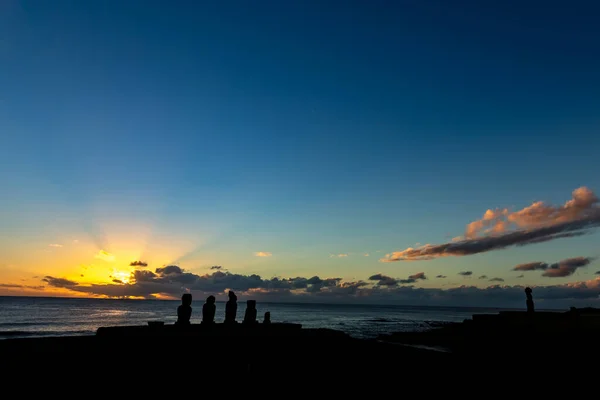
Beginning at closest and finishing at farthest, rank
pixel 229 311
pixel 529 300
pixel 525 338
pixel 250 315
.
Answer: pixel 525 338 → pixel 229 311 → pixel 250 315 → pixel 529 300

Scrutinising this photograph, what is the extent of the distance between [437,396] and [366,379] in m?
3.20

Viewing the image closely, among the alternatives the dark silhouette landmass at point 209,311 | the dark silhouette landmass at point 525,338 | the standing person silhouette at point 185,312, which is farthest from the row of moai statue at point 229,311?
the dark silhouette landmass at point 525,338

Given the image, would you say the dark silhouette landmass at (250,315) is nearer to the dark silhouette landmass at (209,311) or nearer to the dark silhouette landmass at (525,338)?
the dark silhouette landmass at (209,311)

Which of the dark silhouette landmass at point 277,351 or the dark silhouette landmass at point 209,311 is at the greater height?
the dark silhouette landmass at point 209,311

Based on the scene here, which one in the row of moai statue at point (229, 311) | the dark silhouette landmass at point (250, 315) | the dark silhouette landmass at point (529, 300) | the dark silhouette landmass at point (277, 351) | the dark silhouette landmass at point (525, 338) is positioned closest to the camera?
the dark silhouette landmass at point (277, 351)

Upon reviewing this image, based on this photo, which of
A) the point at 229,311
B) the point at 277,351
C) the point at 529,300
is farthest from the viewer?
the point at 529,300

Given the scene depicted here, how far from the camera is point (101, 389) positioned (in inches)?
511

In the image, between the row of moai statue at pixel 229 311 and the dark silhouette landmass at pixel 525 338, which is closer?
the dark silhouette landmass at pixel 525 338

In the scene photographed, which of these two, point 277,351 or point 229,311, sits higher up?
point 229,311

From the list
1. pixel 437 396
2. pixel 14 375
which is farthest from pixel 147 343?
pixel 437 396

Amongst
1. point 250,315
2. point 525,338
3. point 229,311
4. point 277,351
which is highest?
point 229,311

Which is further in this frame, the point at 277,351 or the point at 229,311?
the point at 229,311

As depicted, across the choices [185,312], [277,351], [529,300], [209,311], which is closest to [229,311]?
[209,311]

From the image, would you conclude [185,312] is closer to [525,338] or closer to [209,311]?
[209,311]
